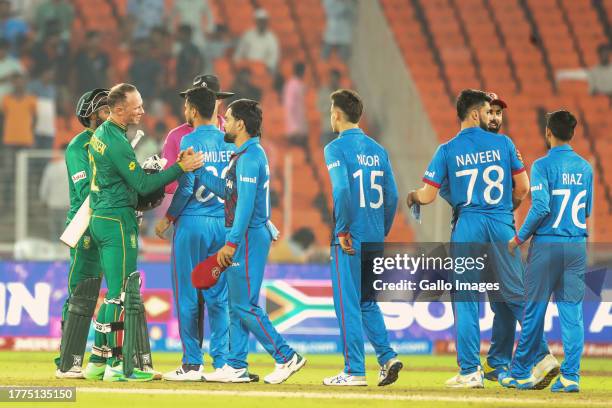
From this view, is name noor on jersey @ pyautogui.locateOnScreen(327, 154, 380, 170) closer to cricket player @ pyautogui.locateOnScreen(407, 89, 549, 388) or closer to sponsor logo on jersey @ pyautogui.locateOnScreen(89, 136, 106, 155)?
cricket player @ pyautogui.locateOnScreen(407, 89, 549, 388)

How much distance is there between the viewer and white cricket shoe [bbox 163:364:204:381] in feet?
29.2

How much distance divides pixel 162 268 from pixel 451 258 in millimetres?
4743

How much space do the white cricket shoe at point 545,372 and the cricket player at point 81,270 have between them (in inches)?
128

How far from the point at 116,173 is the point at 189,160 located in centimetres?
55

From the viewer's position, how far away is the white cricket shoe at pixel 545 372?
876cm

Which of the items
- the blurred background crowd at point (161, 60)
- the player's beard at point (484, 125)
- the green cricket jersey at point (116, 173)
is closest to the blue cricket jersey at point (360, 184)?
the player's beard at point (484, 125)

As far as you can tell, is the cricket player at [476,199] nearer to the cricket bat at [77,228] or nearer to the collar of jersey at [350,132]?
the collar of jersey at [350,132]

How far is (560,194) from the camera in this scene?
877cm

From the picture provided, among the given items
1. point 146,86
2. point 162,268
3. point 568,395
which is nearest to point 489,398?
point 568,395

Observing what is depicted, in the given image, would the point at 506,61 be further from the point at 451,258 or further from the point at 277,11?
the point at 451,258

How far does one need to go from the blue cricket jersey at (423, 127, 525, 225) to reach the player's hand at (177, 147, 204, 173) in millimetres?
1688

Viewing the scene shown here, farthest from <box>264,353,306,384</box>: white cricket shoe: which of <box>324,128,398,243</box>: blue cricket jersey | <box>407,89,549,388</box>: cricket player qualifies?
<box>407,89,549,388</box>: cricket player

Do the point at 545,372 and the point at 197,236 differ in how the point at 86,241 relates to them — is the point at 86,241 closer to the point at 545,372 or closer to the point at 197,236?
the point at 197,236

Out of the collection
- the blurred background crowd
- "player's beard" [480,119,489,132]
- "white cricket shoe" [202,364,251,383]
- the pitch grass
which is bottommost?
the pitch grass
